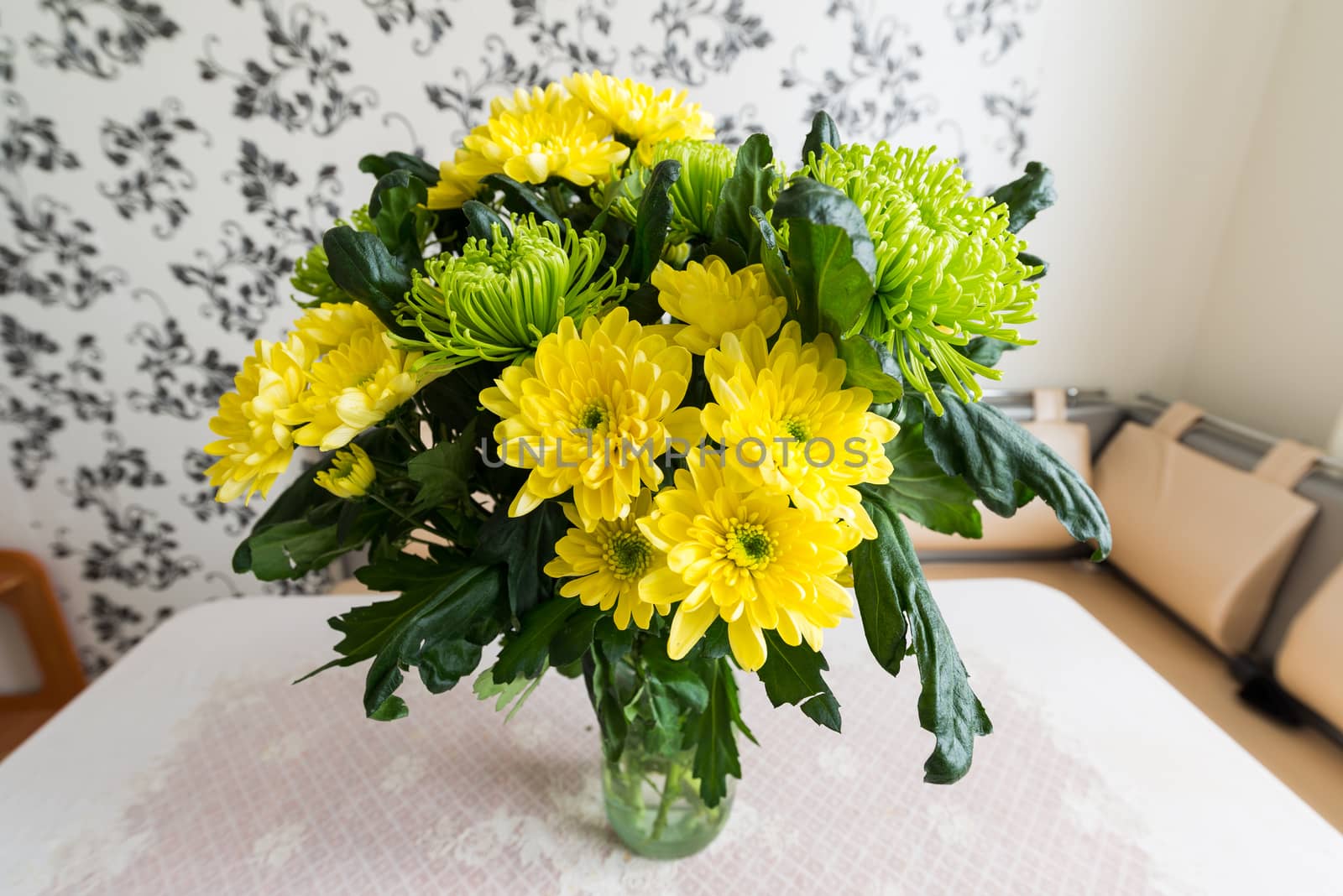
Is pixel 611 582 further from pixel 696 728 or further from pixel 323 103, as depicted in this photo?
pixel 323 103

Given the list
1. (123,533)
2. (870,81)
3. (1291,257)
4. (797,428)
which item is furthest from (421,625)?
(1291,257)

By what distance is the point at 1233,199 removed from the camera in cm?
154

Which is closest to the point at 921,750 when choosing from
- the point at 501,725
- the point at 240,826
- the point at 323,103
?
the point at 501,725

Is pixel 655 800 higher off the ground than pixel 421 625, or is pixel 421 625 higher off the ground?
pixel 421 625

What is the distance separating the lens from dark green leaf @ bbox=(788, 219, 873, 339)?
0.31m

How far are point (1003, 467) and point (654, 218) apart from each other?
0.25 metres

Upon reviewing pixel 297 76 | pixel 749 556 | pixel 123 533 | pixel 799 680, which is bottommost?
pixel 123 533

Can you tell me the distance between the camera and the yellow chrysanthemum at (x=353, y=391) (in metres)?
0.36

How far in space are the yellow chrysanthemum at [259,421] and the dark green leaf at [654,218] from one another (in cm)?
21

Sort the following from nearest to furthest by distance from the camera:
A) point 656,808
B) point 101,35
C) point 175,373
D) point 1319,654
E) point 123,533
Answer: point 656,808
point 1319,654
point 101,35
point 175,373
point 123,533

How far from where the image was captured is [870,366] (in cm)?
34

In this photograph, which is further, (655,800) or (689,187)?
(655,800)

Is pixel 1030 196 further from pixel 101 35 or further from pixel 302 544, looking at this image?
pixel 101 35

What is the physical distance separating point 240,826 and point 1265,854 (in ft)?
3.12
